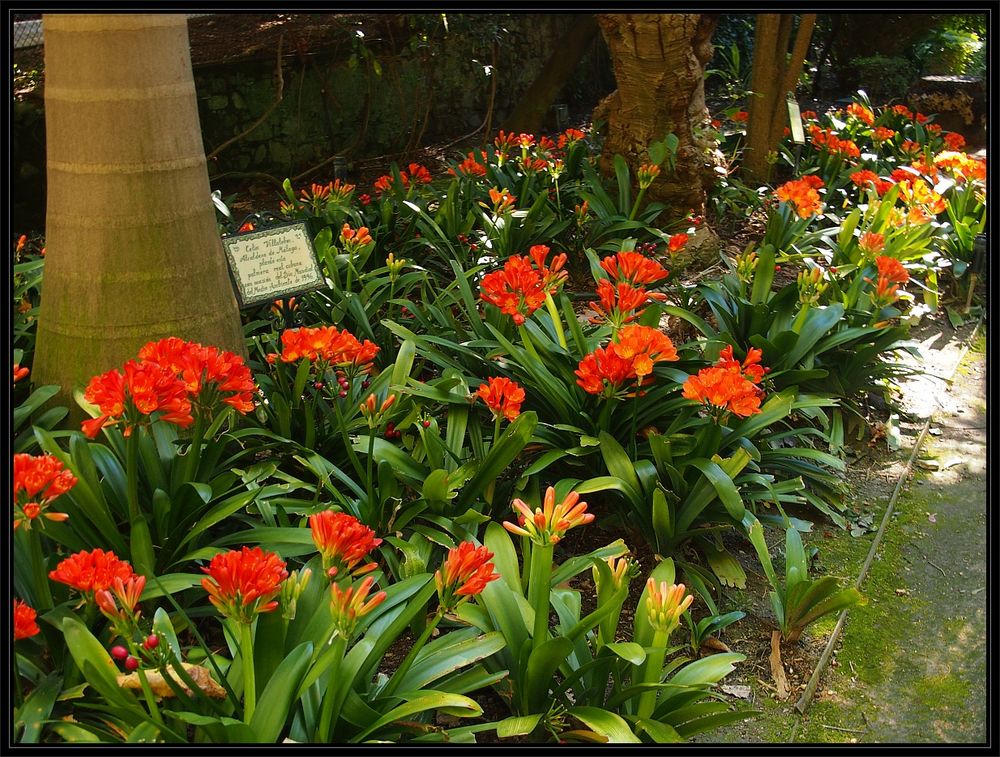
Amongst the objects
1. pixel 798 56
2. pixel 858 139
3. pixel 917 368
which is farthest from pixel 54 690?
pixel 858 139

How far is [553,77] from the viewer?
7.06m

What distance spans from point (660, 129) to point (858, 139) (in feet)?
8.64

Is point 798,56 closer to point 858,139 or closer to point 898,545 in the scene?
point 858,139

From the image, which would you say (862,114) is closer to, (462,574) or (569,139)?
(569,139)

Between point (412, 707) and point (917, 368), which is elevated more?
point (412, 707)

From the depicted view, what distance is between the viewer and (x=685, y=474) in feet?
8.99

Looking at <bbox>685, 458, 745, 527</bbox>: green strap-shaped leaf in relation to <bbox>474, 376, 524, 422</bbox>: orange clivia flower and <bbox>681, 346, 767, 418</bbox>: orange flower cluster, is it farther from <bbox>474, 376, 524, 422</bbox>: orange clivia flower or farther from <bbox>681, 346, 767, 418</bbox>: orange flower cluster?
<bbox>474, 376, 524, 422</bbox>: orange clivia flower

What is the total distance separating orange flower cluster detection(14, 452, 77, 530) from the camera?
1.69 meters

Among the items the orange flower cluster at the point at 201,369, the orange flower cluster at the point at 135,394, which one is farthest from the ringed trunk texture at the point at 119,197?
the orange flower cluster at the point at 135,394

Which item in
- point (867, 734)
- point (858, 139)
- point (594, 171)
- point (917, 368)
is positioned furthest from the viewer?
point (858, 139)

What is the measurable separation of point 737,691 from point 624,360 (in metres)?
0.91

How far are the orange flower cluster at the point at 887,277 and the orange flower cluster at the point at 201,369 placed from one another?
2.51 metres

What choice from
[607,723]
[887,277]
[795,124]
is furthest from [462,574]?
[795,124]

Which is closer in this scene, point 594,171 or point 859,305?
point 859,305
